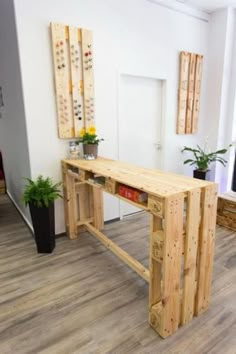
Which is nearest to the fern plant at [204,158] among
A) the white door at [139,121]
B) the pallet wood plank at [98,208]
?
the white door at [139,121]

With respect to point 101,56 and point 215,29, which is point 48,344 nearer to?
point 101,56

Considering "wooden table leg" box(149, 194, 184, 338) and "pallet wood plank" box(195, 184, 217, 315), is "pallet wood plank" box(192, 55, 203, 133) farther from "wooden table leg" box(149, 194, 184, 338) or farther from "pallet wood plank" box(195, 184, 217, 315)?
"wooden table leg" box(149, 194, 184, 338)

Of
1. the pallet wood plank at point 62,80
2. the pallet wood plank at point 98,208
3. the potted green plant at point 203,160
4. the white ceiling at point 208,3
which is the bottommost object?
the pallet wood plank at point 98,208

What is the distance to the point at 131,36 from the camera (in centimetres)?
306

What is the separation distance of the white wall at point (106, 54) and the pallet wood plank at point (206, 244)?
1.81 meters

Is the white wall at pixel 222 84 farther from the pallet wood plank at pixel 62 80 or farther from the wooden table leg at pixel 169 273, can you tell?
the wooden table leg at pixel 169 273

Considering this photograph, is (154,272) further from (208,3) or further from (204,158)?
(208,3)

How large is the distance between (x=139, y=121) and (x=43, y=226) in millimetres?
1991

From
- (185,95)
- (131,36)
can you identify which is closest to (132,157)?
(185,95)

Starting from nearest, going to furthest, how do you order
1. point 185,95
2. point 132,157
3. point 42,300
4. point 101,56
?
point 42,300
point 101,56
point 132,157
point 185,95

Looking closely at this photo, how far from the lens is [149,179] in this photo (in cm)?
176

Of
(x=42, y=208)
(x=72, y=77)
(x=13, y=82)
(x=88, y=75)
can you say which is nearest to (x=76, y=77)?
(x=72, y=77)

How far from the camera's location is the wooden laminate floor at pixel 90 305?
157 centimetres

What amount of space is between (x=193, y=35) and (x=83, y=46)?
6.67ft
